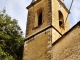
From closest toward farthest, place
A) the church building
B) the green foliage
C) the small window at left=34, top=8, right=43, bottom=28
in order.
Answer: the church building → the small window at left=34, top=8, right=43, bottom=28 → the green foliage

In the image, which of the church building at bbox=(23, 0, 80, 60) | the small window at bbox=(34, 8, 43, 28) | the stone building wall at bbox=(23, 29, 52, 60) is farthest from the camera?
the small window at bbox=(34, 8, 43, 28)

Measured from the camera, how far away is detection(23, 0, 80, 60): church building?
1028 cm

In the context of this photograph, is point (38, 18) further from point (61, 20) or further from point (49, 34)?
point (49, 34)

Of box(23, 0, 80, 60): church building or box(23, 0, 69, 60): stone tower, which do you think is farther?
box(23, 0, 69, 60): stone tower

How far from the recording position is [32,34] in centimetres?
1319

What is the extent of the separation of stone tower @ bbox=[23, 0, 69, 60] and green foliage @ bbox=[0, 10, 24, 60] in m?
3.40

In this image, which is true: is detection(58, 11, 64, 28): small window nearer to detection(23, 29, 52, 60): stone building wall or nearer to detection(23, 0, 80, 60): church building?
detection(23, 0, 80, 60): church building

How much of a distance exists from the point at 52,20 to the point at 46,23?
420mm

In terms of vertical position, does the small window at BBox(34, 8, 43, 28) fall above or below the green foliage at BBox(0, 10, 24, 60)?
above

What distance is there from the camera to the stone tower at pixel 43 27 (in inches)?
462

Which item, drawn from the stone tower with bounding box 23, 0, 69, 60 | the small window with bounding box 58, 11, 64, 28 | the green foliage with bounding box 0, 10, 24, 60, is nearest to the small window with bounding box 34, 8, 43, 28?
the stone tower with bounding box 23, 0, 69, 60

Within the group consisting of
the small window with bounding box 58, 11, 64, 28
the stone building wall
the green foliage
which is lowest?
the green foliage

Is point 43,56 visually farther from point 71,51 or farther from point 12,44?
point 12,44

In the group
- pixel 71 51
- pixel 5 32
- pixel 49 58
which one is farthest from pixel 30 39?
pixel 5 32
